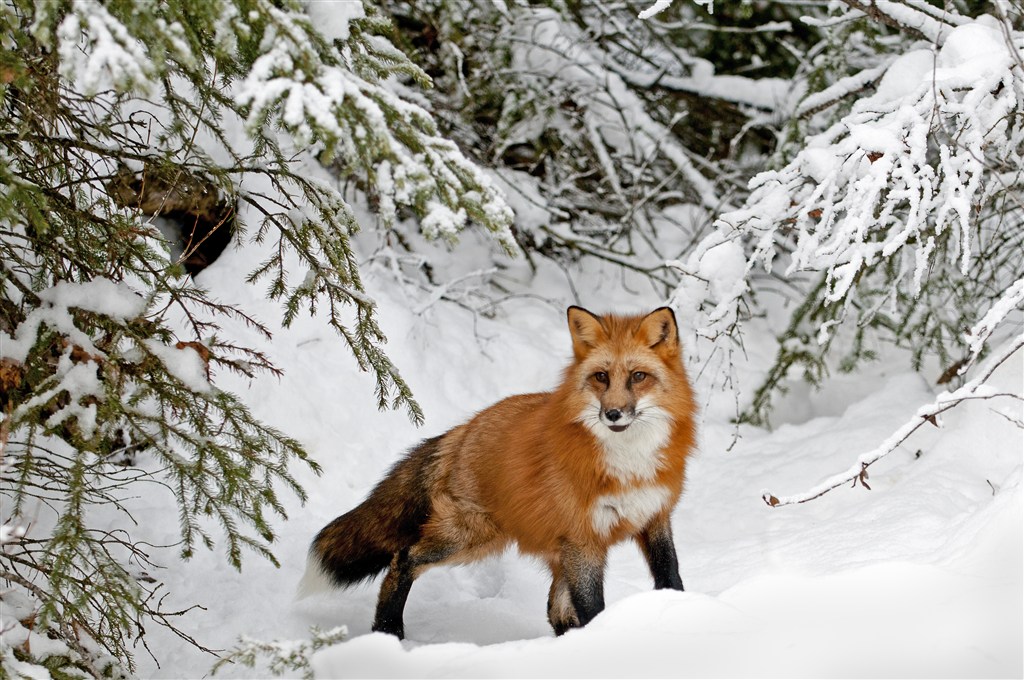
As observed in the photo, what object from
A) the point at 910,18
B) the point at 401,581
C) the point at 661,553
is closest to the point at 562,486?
the point at 661,553

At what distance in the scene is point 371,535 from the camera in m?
4.50

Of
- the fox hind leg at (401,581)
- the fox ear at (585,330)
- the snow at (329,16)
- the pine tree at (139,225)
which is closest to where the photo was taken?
the pine tree at (139,225)

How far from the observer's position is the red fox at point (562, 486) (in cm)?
402

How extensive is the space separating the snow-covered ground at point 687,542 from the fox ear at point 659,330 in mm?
1096

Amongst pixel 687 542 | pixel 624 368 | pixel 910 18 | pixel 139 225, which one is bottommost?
pixel 687 542

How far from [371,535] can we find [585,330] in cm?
142

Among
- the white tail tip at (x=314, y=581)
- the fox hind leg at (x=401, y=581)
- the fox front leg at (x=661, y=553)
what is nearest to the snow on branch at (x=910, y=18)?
the fox front leg at (x=661, y=553)

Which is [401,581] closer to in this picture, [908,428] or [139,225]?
[139,225]

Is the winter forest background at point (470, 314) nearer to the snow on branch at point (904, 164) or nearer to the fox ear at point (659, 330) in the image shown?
the snow on branch at point (904, 164)

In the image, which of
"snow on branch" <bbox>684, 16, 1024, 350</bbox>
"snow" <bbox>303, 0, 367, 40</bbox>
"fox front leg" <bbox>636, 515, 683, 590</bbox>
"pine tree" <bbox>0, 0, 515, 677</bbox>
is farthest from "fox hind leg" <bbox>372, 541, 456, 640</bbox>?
"snow" <bbox>303, 0, 367, 40</bbox>

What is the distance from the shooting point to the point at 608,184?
8805mm

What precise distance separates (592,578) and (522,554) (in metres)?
0.47

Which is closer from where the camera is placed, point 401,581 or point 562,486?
point 562,486

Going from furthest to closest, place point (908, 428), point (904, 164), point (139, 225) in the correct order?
point (904, 164) → point (139, 225) → point (908, 428)
